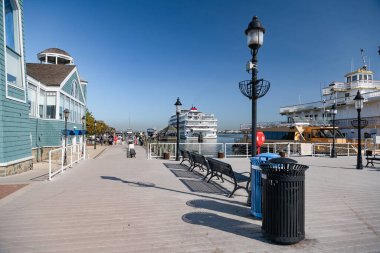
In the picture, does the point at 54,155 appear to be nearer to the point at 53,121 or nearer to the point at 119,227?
the point at 53,121

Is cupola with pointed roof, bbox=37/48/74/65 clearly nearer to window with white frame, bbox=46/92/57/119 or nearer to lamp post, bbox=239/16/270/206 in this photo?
window with white frame, bbox=46/92/57/119

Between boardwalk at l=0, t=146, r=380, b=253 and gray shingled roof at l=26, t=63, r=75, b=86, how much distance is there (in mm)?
15305

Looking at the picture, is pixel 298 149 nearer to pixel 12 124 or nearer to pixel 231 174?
pixel 231 174

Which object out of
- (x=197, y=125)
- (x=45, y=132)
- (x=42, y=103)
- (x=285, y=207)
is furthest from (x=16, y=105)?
(x=197, y=125)

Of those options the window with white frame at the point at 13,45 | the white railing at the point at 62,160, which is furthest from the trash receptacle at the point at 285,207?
the window with white frame at the point at 13,45

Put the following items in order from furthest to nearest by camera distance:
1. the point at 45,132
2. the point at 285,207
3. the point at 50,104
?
the point at 50,104 → the point at 45,132 → the point at 285,207

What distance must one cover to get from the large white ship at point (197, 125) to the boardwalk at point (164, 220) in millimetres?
66789

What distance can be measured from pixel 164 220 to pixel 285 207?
2.21 metres

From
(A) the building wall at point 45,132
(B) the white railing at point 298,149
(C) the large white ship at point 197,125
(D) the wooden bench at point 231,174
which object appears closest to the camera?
(D) the wooden bench at point 231,174

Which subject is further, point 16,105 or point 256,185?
point 16,105

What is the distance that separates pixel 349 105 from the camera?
115 ft

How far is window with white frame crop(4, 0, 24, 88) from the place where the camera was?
10852 mm

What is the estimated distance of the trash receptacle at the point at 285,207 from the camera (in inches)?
146

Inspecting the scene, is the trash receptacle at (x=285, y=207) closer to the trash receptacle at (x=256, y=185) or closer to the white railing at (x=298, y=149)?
the trash receptacle at (x=256, y=185)
